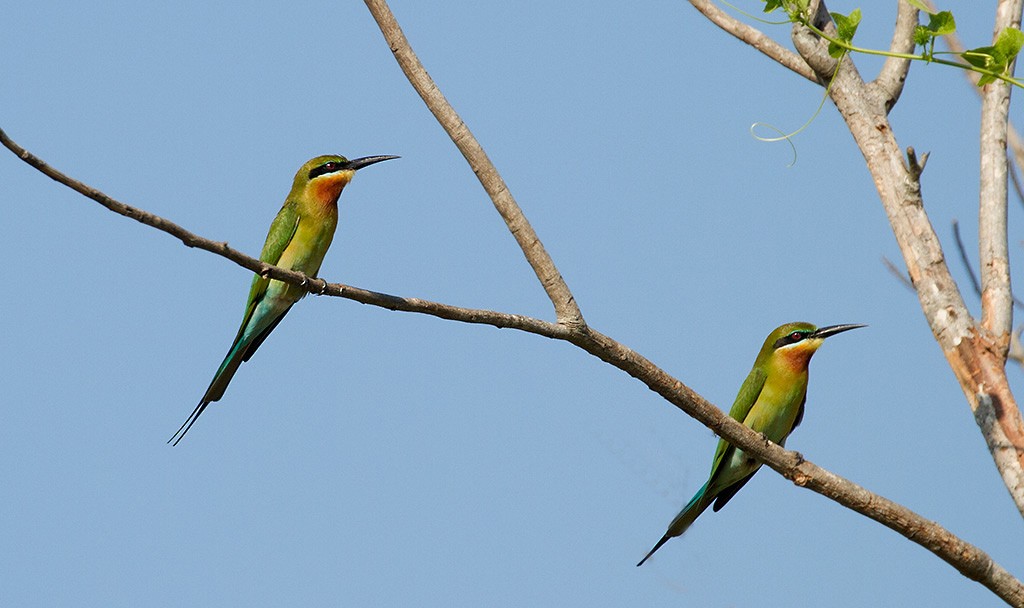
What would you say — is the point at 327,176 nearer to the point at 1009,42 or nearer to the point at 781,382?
the point at 781,382

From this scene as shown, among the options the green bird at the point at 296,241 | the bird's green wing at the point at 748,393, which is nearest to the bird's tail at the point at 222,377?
the green bird at the point at 296,241

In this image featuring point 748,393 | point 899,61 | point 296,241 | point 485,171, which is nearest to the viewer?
point 485,171

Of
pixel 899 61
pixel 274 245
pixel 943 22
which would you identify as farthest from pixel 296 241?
pixel 943 22

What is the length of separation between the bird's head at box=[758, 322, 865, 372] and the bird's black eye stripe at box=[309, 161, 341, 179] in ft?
6.51

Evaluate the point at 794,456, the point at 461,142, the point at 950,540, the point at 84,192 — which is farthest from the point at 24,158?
the point at 950,540

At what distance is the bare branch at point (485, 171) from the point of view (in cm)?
298

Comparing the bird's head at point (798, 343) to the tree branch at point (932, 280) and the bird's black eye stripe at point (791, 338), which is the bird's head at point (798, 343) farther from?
the tree branch at point (932, 280)

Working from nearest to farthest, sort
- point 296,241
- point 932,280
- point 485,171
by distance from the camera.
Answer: point 485,171 < point 932,280 < point 296,241

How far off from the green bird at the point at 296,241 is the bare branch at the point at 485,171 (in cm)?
146

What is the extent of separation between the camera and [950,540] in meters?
3.11

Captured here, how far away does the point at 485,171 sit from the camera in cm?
307

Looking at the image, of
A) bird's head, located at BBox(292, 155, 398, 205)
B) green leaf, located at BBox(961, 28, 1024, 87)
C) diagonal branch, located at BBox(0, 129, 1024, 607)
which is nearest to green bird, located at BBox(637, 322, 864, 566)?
diagonal branch, located at BBox(0, 129, 1024, 607)

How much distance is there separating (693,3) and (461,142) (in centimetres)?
173

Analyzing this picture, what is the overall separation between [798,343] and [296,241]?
2.13m
